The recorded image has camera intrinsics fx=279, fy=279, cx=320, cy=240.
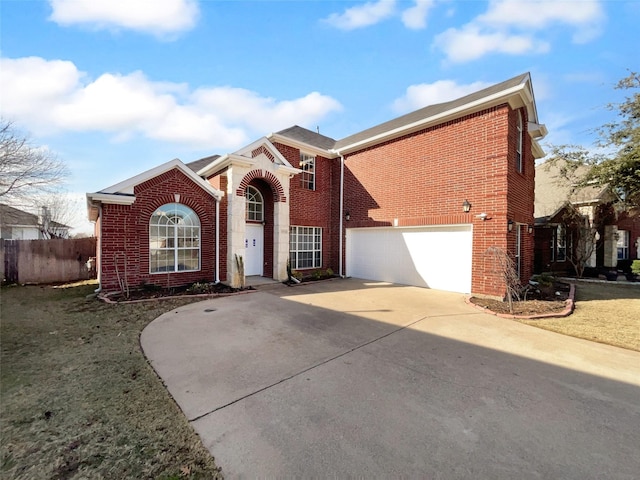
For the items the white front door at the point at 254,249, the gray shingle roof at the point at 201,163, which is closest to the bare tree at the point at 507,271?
the white front door at the point at 254,249

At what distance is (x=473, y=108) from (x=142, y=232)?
11.3 m

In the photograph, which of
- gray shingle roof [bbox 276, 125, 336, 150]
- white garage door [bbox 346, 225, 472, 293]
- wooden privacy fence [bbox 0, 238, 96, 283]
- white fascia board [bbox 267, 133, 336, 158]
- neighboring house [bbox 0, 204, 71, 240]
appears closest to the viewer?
white garage door [bbox 346, 225, 472, 293]

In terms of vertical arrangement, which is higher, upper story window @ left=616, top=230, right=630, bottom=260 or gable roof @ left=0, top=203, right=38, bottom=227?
gable roof @ left=0, top=203, right=38, bottom=227

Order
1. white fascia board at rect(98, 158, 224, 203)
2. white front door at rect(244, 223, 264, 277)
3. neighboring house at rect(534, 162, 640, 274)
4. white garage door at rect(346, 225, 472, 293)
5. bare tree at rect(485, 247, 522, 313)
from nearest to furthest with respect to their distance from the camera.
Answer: bare tree at rect(485, 247, 522, 313), white fascia board at rect(98, 158, 224, 203), white garage door at rect(346, 225, 472, 293), white front door at rect(244, 223, 264, 277), neighboring house at rect(534, 162, 640, 274)

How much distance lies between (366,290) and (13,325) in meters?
9.11

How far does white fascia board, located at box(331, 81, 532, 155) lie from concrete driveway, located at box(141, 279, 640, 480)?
21.5 ft

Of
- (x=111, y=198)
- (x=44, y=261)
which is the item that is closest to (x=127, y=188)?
(x=111, y=198)

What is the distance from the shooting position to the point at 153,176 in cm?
904

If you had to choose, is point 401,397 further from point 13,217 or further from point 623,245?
point 13,217

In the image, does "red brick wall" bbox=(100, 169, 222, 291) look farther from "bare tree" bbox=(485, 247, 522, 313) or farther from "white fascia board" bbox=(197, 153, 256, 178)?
"bare tree" bbox=(485, 247, 522, 313)

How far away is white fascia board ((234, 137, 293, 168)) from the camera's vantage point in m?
10.3

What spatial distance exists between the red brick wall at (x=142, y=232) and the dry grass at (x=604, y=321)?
9904 millimetres

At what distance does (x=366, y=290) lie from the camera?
9.84 metres

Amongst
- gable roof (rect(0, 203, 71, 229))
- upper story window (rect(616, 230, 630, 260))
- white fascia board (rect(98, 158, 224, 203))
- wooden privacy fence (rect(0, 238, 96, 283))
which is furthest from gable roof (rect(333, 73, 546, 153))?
gable roof (rect(0, 203, 71, 229))
